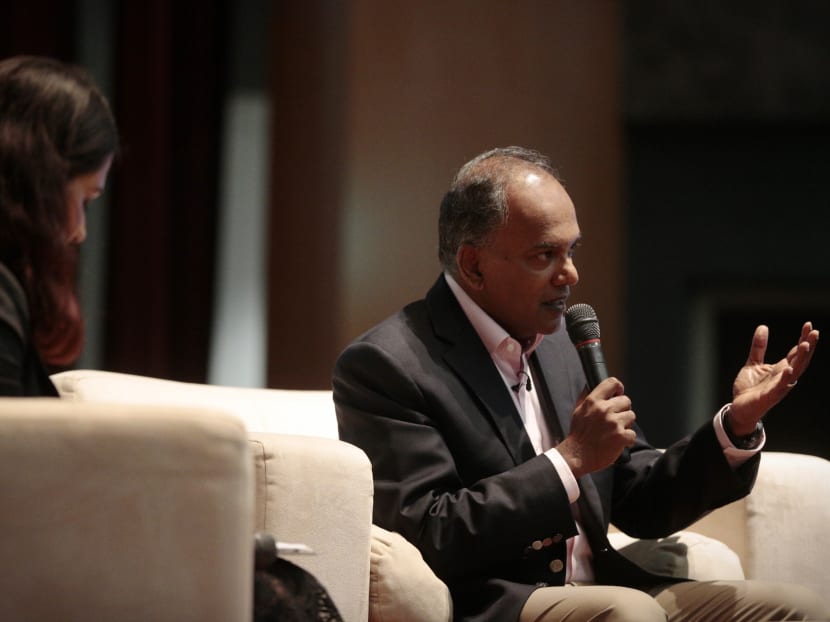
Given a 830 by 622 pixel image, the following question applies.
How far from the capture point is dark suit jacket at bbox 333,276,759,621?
6.29 feet

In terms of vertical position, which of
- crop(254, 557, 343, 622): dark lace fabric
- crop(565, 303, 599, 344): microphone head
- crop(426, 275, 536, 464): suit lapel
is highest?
crop(565, 303, 599, 344): microphone head

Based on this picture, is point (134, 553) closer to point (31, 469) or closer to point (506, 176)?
point (31, 469)

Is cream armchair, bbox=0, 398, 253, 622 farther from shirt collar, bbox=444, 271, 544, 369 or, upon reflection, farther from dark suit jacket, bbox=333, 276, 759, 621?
shirt collar, bbox=444, 271, 544, 369

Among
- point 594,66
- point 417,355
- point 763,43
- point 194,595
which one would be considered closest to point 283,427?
point 417,355

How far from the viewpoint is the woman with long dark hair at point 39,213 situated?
1.43 meters

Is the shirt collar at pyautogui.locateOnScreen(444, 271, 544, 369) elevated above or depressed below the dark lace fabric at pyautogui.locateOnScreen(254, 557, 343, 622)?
above

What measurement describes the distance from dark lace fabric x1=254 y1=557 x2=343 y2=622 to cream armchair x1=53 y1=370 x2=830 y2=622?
0.19 metres

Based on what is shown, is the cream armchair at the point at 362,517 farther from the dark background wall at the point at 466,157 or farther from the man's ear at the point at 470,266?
the dark background wall at the point at 466,157

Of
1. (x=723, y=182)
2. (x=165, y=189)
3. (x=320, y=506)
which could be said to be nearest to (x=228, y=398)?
(x=320, y=506)

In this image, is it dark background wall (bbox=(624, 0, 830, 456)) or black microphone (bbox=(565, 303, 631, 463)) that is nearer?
black microphone (bbox=(565, 303, 631, 463))

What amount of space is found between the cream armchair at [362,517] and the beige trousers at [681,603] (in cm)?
17

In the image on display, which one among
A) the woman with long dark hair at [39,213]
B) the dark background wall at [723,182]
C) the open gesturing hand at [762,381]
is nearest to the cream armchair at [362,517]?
the open gesturing hand at [762,381]

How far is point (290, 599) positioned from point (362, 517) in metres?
0.26

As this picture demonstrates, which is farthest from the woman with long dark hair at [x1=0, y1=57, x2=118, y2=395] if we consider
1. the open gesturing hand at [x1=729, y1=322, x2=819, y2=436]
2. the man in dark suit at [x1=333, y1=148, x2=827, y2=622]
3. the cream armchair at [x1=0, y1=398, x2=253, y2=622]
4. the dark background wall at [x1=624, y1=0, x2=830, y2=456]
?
the dark background wall at [x1=624, y1=0, x2=830, y2=456]
